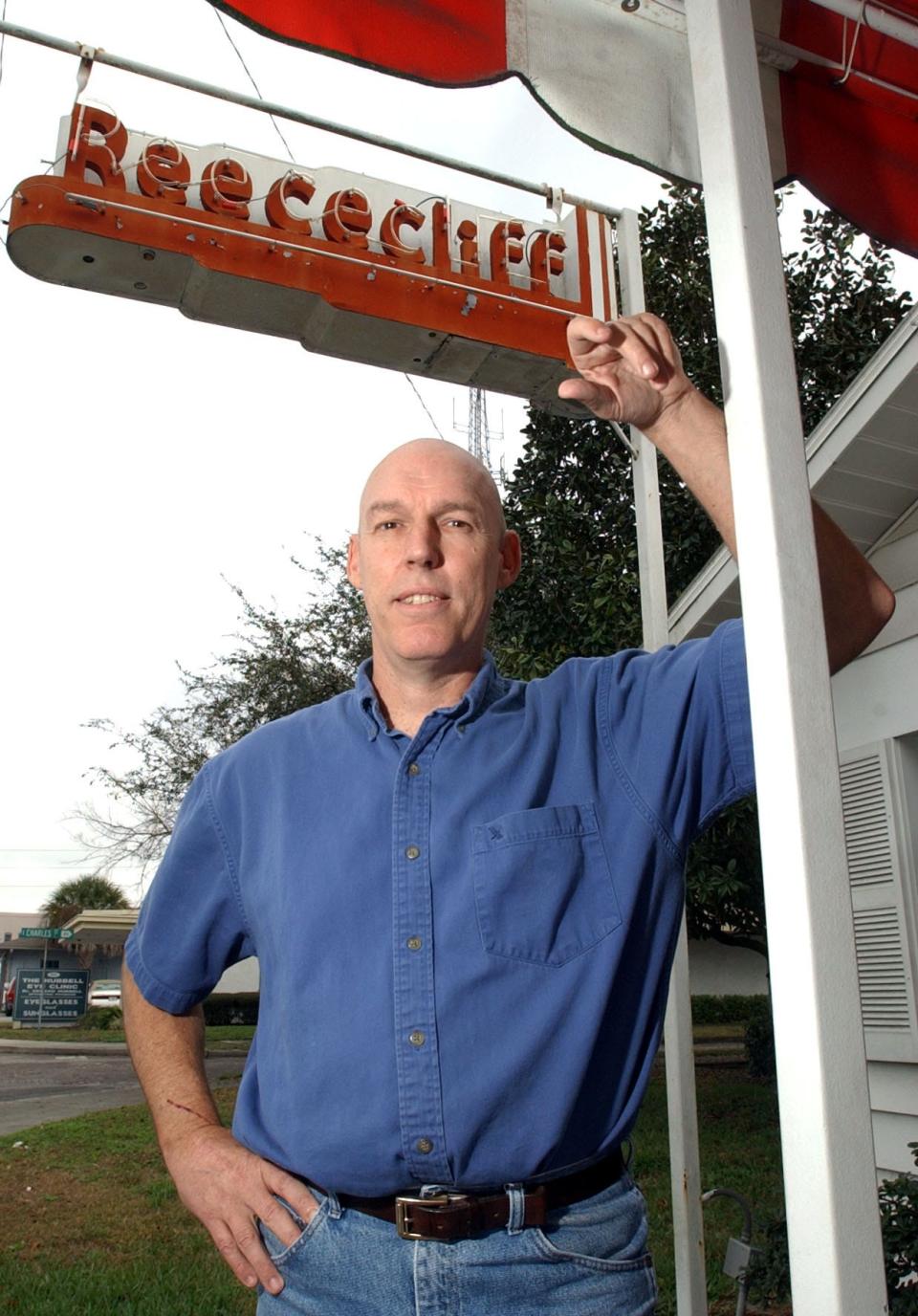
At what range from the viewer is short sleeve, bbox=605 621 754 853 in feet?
5.55

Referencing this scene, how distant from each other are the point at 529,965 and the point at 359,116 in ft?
13.3

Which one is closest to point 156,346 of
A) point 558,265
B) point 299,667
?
point 299,667

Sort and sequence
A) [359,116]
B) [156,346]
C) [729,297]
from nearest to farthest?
[729,297] → [359,116] → [156,346]

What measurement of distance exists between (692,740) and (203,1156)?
100cm

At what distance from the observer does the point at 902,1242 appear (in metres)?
3.82

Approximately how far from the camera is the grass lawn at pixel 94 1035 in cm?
2252

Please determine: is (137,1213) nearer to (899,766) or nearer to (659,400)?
(899,766)

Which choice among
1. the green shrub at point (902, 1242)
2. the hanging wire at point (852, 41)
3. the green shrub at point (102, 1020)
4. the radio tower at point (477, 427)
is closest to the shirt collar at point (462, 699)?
the hanging wire at point (852, 41)

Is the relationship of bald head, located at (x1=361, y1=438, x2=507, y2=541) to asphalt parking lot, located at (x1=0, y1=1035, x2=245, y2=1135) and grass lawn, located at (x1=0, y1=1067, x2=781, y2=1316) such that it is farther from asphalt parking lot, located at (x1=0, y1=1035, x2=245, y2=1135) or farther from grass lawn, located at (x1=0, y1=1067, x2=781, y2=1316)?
asphalt parking lot, located at (x1=0, y1=1035, x2=245, y2=1135)

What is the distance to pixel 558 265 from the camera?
16.6ft

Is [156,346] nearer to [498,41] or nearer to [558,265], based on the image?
[558,265]

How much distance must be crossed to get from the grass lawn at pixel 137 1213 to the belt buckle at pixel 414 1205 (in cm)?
485

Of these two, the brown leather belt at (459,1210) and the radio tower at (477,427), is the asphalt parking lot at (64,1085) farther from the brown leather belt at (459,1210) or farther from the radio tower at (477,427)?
the brown leather belt at (459,1210)

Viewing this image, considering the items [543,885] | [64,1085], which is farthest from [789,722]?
[64,1085]
